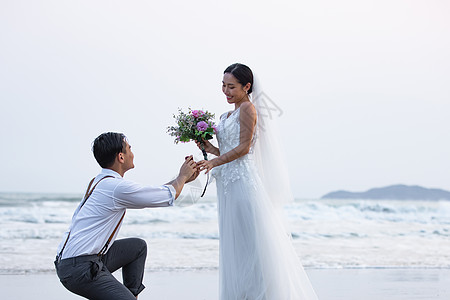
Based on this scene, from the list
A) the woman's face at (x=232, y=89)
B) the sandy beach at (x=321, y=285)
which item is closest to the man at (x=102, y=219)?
the woman's face at (x=232, y=89)

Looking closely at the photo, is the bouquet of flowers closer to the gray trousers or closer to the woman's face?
the woman's face

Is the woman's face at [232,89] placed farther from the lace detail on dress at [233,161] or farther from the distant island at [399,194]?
the distant island at [399,194]

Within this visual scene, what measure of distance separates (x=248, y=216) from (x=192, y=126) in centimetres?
72

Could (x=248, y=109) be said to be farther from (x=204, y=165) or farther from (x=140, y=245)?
(x=140, y=245)

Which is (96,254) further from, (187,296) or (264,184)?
(187,296)

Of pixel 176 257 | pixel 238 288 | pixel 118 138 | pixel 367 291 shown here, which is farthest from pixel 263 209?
pixel 176 257

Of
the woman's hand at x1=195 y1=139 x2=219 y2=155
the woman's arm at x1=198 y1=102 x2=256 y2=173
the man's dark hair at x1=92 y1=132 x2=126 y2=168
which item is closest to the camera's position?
the man's dark hair at x1=92 y1=132 x2=126 y2=168

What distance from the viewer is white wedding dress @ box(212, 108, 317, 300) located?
3.78 metres

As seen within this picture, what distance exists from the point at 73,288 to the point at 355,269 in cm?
527

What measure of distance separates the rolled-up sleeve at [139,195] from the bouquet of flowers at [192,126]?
0.82 m

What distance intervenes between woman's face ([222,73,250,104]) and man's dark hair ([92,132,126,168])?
1014 millimetres

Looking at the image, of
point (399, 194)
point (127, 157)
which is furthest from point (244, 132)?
point (399, 194)

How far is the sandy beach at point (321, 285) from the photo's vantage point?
5535 millimetres

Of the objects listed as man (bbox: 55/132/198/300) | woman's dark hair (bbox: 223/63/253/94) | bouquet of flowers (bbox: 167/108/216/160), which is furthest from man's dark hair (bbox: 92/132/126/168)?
woman's dark hair (bbox: 223/63/253/94)
